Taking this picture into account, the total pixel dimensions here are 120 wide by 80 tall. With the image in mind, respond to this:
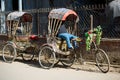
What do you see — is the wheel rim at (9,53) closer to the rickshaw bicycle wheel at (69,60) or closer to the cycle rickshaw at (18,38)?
the cycle rickshaw at (18,38)

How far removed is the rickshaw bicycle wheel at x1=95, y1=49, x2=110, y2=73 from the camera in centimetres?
1132

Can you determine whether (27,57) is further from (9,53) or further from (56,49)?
(56,49)

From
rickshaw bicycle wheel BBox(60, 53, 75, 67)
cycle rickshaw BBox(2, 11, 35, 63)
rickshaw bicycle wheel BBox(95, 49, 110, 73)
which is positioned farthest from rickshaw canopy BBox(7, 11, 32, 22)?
rickshaw bicycle wheel BBox(95, 49, 110, 73)

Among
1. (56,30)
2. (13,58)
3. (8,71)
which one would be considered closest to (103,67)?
(56,30)

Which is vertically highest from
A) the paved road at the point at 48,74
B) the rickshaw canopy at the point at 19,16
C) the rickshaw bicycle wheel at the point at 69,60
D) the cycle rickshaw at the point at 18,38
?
the rickshaw canopy at the point at 19,16

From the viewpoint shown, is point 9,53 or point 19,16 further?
point 19,16

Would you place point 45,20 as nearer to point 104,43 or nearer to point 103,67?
point 104,43

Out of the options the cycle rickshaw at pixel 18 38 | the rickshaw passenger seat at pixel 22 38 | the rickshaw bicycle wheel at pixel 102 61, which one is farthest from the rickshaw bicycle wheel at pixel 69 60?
the rickshaw passenger seat at pixel 22 38

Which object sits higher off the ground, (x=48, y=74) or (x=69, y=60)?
(x=69, y=60)

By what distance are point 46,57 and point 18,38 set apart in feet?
7.18

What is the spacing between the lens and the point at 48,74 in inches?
443

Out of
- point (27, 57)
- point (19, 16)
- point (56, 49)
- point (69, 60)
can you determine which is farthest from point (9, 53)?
point (69, 60)

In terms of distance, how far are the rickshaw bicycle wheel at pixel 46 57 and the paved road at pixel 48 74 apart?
0.77 ft

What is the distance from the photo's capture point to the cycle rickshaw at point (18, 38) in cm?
1383
